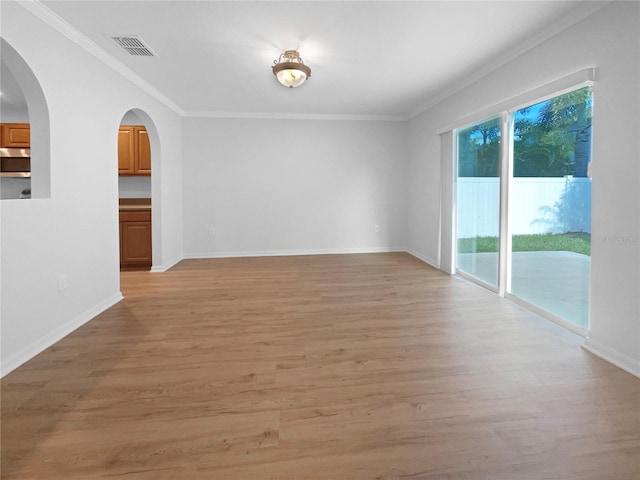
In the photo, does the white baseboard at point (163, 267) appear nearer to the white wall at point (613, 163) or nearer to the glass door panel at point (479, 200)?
the glass door panel at point (479, 200)

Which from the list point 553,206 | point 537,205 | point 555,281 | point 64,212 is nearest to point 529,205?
point 537,205

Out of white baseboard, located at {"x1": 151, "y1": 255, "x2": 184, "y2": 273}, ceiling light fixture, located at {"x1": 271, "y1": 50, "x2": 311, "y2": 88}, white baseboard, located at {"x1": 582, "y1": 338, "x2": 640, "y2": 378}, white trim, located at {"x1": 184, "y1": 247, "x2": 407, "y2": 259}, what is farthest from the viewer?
white trim, located at {"x1": 184, "y1": 247, "x2": 407, "y2": 259}

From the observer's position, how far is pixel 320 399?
6.50 feet

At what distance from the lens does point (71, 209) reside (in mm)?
3021

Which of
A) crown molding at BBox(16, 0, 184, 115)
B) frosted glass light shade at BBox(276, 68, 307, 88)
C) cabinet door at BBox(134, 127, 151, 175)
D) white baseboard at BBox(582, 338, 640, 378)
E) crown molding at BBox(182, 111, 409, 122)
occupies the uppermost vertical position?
crown molding at BBox(182, 111, 409, 122)

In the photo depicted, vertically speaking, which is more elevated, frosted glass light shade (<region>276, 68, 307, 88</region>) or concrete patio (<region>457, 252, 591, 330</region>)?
frosted glass light shade (<region>276, 68, 307, 88</region>)

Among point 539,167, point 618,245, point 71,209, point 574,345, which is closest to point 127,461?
point 71,209

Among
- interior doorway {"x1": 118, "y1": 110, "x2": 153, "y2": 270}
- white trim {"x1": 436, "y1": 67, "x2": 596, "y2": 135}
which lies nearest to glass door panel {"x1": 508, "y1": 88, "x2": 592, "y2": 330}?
white trim {"x1": 436, "y1": 67, "x2": 596, "y2": 135}

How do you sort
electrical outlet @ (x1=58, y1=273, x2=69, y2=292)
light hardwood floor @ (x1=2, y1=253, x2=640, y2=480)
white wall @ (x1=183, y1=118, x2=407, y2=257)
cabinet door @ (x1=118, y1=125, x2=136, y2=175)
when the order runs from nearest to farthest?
light hardwood floor @ (x1=2, y1=253, x2=640, y2=480) < electrical outlet @ (x1=58, y1=273, x2=69, y2=292) < cabinet door @ (x1=118, y1=125, x2=136, y2=175) < white wall @ (x1=183, y1=118, x2=407, y2=257)

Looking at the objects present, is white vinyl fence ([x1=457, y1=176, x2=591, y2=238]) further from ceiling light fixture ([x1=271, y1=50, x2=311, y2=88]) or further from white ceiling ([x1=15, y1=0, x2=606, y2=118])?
ceiling light fixture ([x1=271, y1=50, x2=311, y2=88])

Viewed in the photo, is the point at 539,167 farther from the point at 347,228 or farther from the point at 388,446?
the point at 347,228

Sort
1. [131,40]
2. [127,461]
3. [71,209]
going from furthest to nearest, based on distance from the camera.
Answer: [131,40] → [71,209] → [127,461]

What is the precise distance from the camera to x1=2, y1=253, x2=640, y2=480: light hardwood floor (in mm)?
1504

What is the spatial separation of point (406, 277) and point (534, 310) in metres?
1.72
